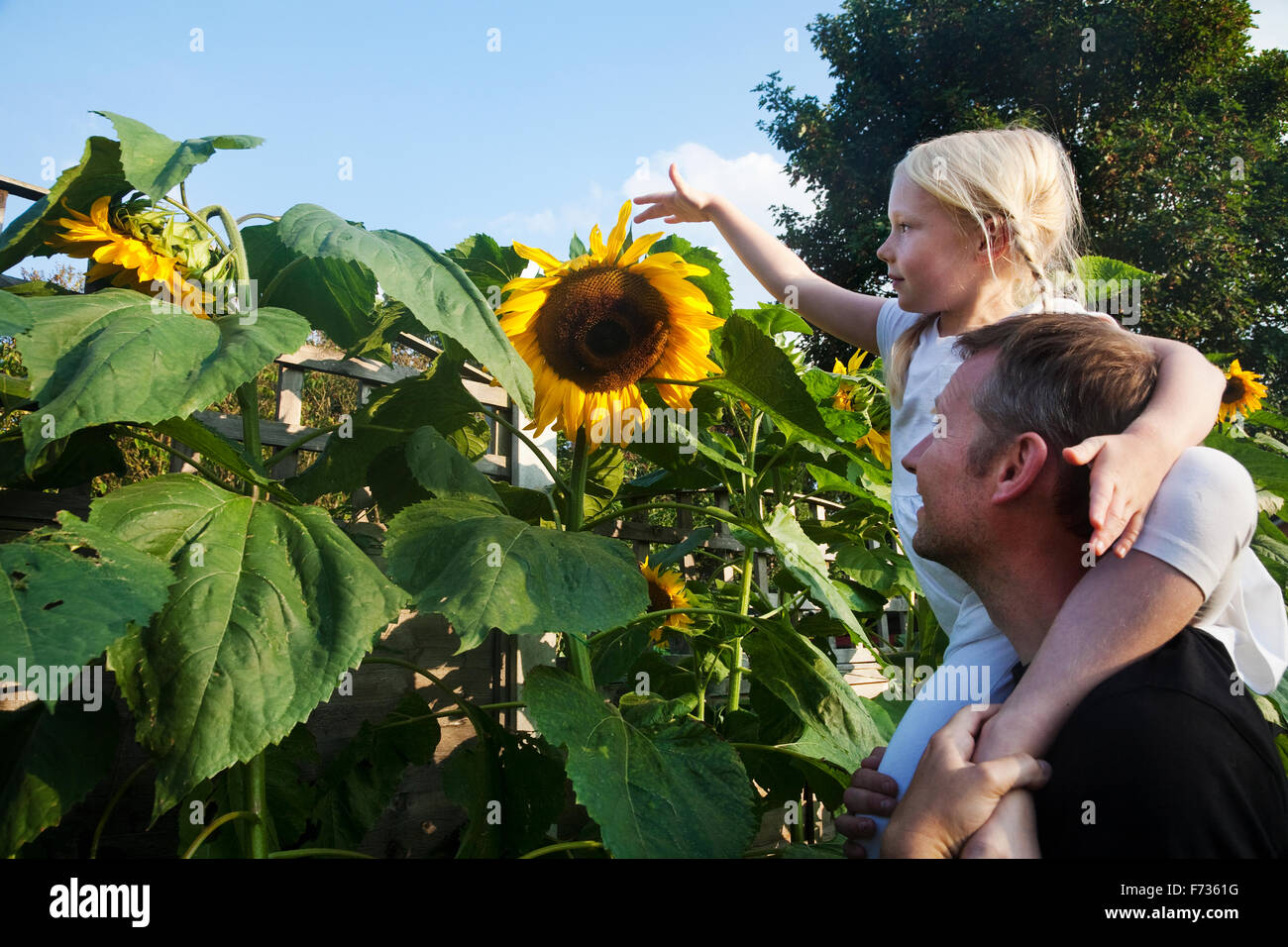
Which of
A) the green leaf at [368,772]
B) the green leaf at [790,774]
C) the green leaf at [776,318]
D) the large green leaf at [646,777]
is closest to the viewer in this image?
the large green leaf at [646,777]

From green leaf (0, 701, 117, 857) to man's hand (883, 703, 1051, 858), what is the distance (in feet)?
3.02

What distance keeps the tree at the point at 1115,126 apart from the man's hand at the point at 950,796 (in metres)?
12.7

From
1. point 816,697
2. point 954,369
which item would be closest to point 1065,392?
point 954,369

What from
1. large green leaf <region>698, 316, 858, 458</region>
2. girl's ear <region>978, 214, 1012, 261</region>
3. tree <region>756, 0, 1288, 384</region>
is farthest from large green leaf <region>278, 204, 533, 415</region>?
tree <region>756, 0, 1288, 384</region>

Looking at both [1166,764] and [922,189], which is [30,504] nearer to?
[922,189]

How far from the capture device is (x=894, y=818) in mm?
991

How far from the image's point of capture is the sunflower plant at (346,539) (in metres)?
0.98

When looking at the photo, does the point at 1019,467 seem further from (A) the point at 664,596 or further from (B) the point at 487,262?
(A) the point at 664,596

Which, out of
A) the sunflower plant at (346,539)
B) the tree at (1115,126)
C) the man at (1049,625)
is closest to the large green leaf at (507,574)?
the sunflower plant at (346,539)

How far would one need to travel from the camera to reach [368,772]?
1740 mm

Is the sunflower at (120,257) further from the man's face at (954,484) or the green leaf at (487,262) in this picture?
the man's face at (954,484)

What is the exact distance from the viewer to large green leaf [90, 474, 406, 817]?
96cm

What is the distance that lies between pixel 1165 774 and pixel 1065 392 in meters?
0.44
